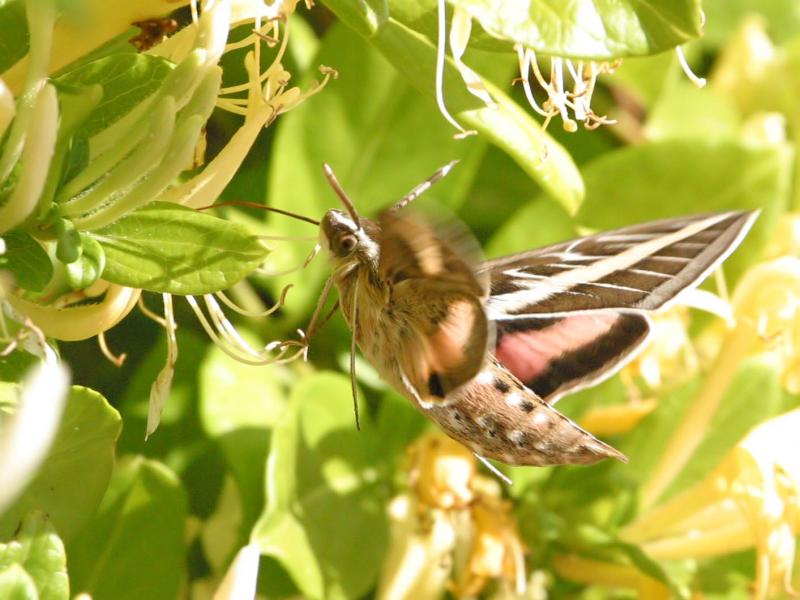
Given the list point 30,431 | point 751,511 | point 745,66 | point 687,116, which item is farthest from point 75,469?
point 745,66

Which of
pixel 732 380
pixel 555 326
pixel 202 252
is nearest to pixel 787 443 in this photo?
pixel 732 380

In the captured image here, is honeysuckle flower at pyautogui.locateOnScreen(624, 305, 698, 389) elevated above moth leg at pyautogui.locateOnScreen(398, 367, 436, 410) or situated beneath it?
situated beneath

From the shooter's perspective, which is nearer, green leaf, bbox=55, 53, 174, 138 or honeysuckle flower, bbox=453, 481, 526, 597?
green leaf, bbox=55, 53, 174, 138

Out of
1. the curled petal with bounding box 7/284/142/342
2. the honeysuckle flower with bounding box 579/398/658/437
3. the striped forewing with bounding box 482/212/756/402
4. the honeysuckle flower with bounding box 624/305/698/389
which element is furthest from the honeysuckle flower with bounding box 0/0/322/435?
the honeysuckle flower with bounding box 579/398/658/437

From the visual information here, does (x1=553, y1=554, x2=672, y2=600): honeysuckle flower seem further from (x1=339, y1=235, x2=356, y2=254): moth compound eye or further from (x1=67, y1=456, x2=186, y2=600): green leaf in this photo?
(x1=339, y1=235, x2=356, y2=254): moth compound eye

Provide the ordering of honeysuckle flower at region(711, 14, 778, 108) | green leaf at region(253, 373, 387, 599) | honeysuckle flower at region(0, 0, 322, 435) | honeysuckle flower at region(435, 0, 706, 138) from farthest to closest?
honeysuckle flower at region(711, 14, 778, 108) < green leaf at region(253, 373, 387, 599) < honeysuckle flower at region(435, 0, 706, 138) < honeysuckle flower at region(0, 0, 322, 435)

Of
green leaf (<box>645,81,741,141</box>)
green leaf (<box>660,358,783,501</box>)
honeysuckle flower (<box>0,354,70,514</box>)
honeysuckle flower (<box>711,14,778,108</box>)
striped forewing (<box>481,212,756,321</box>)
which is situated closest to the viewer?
honeysuckle flower (<box>0,354,70,514</box>)
